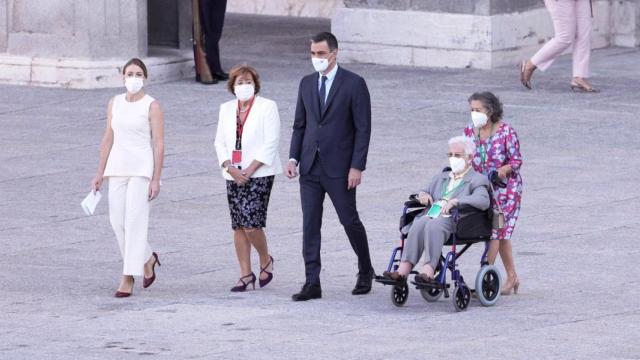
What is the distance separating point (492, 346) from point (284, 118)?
9057mm

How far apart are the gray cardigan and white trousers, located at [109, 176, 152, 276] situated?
1.86 metres

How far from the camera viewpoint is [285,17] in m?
28.7

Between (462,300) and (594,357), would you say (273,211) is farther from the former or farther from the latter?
(594,357)

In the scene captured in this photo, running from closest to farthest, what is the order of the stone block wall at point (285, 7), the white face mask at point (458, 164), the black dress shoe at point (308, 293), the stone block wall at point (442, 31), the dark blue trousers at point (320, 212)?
the white face mask at point (458, 164) < the black dress shoe at point (308, 293) < the dark blue trousers at point (320, 212) < the stone block wall at point (442, 31) < the stone block wall at point (285, 7)

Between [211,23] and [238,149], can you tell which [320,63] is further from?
[211,23]

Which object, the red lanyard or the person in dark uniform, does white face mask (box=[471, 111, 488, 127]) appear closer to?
the red lanyard

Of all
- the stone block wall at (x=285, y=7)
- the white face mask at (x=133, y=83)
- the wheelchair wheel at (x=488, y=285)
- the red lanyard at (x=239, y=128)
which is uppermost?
the stone block wall at (x=285, y=7)

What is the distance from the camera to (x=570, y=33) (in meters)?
19.5

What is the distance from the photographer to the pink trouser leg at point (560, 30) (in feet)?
63.9

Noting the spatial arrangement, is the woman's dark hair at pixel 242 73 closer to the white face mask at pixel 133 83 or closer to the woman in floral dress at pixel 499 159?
the white face mask at pixel 133 83

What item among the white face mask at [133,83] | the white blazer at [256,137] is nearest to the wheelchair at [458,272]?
the white blazer at [256,137]

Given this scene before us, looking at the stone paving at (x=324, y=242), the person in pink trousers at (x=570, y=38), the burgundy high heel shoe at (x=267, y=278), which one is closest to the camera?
the stone paving at (x=324, y=242)

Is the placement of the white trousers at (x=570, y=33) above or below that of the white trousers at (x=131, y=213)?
above

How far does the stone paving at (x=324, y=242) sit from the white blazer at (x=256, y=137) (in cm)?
83
